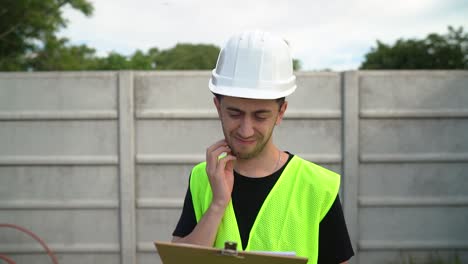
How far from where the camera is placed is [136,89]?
4547 mm

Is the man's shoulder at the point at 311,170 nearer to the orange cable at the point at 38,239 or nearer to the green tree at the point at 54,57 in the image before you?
the orange cable at the point at 38,239

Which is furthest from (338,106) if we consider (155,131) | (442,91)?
(155,131)

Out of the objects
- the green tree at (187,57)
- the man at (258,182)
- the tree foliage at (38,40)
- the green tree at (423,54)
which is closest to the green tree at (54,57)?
the tree foliage at (38,40)

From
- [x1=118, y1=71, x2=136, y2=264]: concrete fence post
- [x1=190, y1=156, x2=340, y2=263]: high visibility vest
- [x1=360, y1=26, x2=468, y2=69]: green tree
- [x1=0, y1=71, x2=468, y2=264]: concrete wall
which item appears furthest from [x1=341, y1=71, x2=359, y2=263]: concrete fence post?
[x1=360, y1=26, x2=468, y2=69]: green tree

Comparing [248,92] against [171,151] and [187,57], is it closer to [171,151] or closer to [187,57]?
[171,151]

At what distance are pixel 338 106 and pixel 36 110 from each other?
2972mm

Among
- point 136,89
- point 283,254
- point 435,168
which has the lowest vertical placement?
point 435,168

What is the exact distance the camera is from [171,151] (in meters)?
4.59

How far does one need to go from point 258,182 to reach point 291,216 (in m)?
0.16

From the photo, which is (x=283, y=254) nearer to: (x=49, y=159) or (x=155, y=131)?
(x=155, y=131)

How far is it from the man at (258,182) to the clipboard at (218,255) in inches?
6.5

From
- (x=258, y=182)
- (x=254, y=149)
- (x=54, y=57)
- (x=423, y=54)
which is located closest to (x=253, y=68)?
(x=254, y=149)

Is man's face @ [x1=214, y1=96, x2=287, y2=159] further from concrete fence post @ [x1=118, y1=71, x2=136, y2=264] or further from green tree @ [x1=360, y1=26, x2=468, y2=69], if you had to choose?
green tree @ [x1=360, y1=26, x2=468, y2=69]

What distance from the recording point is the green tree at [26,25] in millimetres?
11109
